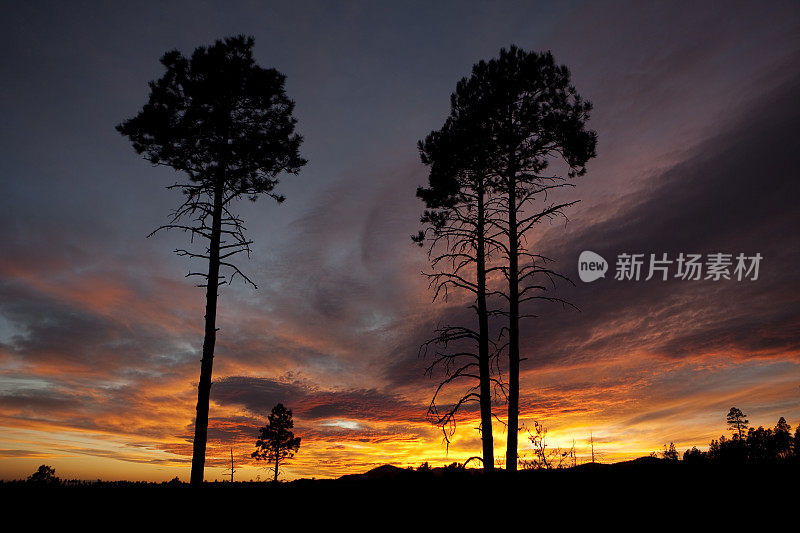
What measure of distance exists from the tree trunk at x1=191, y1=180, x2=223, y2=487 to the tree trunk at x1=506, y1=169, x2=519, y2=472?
341 inches

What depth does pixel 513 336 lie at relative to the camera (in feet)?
52.0

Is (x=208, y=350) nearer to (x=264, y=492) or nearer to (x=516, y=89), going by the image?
(x=264, y=492)

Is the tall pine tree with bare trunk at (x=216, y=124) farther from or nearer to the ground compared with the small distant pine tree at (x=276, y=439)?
farther from the ground

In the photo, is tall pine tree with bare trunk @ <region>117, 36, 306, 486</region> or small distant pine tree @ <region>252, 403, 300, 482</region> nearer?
tall pine tree with bare trunk @ <region>117, 36, 306, 486</region>

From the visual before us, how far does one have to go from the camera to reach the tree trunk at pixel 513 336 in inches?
596

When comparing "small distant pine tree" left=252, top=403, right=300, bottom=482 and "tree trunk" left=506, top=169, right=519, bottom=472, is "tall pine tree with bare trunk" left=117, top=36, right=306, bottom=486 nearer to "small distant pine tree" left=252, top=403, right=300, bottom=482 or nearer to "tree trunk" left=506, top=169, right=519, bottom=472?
"tree trunk" left=506, top=169, right=519, bottom=472

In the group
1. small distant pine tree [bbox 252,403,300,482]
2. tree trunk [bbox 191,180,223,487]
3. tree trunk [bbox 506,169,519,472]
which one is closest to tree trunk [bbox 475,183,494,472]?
tree trunk [bbox 506,169,519,472]

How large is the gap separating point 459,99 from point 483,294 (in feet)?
24.1

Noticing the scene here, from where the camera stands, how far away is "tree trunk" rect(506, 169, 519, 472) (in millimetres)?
15148

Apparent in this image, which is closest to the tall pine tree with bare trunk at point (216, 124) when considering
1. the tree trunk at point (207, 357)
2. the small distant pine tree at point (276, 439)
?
the tree trunk at point (207, 357)

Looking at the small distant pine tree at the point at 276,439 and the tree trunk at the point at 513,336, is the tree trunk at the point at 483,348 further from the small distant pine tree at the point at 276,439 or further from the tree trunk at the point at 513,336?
the small distant pine tree at the point at 276,439

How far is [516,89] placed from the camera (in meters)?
17.5

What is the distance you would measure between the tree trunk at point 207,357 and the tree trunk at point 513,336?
8663 mm

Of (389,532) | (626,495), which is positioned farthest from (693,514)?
(389,532)
